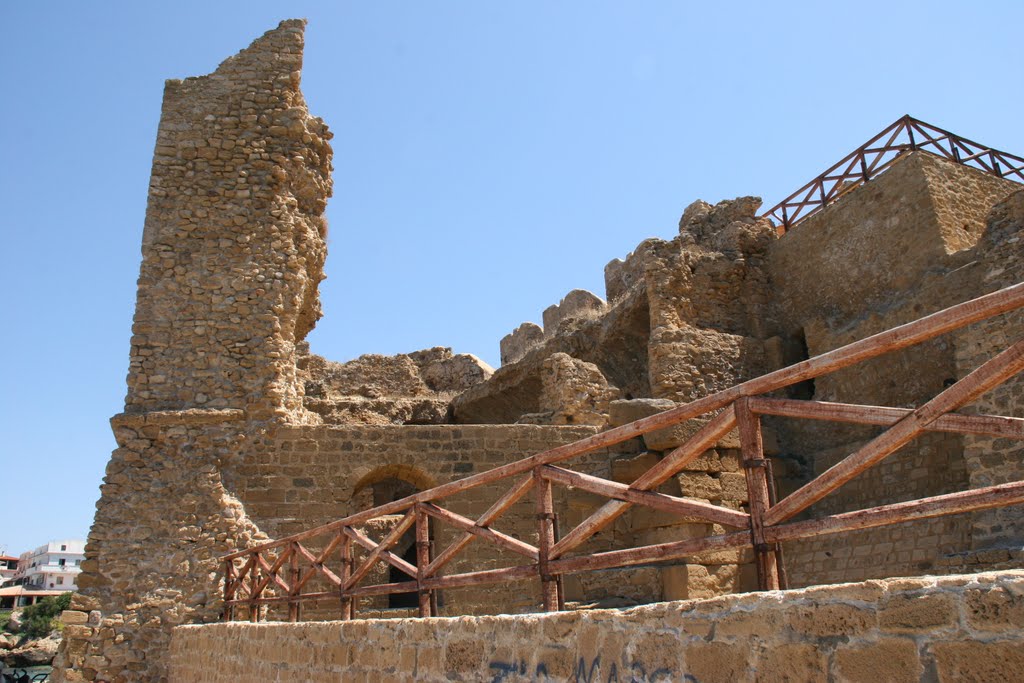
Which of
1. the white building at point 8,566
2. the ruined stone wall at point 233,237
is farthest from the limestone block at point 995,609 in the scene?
the white building at point 8,566

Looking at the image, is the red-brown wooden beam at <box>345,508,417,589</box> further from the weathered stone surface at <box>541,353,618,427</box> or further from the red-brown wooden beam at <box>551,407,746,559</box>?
the weathered stone surface at <box>541,353,618,427</box>

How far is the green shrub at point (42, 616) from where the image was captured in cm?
3878

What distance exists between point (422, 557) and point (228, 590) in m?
4.53

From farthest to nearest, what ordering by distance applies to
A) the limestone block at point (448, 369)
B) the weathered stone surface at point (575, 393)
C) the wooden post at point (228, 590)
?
the limestone block at point (448, 369) < the weathered stone surface at point (575, 393) < the wooden post at point (228, 590)

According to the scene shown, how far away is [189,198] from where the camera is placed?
35.9ft

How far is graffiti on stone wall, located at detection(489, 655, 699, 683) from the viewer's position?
10.4 ft

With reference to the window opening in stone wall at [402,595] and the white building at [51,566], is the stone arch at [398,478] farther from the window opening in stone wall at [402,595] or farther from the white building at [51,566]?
the white building at [51,566]

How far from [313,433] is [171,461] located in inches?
61.9

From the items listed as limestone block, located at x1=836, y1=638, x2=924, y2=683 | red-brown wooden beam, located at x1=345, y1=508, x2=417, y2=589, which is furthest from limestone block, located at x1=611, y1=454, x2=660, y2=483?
limestone block, located at x1=836, y1=638, x2=924, y2=683

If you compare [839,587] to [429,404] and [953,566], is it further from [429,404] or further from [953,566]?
[429,404]

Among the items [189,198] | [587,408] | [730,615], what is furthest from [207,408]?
[730,615]

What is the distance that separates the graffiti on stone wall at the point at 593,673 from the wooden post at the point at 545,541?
0.41 metres

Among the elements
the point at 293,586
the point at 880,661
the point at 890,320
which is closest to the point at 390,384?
the point at 890,320

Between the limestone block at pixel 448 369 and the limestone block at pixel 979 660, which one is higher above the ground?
the limestone block at pixel 448 369
